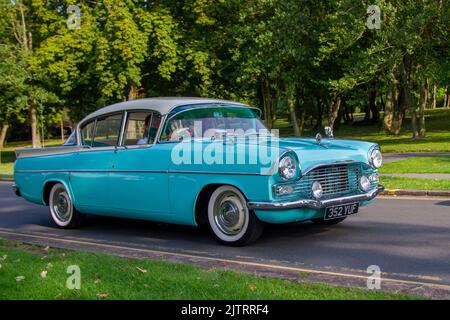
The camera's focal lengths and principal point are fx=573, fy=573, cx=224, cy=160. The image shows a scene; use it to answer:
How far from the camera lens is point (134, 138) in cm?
782

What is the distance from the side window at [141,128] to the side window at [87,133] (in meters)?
0.91

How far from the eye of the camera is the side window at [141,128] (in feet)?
24.9

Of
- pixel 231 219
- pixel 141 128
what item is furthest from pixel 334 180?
pixel 141 128

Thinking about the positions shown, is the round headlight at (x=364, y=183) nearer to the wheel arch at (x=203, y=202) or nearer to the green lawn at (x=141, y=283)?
the wheel arch at (x=203, y=202)

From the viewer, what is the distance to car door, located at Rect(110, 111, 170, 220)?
23.8 ft

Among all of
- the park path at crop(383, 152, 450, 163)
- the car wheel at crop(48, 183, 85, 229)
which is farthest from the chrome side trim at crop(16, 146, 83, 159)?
the park path at crop(383, 152, 450, 163)

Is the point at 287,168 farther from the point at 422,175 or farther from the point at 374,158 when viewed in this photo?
the point at 422,175

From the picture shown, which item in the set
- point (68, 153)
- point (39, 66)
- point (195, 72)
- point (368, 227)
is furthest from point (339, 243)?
point (39, 66)

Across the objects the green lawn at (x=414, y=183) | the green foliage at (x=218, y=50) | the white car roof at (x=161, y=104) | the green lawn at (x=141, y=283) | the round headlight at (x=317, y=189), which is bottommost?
the green lawn at (x=141, y=283)

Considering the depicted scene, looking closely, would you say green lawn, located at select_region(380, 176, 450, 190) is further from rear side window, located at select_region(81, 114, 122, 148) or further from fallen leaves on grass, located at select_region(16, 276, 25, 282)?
fallen leaves on grass, located at select_region(16, 276, 25, 282)

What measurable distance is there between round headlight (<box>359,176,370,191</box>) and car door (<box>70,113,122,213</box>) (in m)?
3.34

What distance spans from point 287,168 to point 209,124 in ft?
5.49

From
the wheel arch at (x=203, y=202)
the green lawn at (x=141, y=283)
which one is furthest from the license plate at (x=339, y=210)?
the green lawn at (x=141, y=283)

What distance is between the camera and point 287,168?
6309mm
